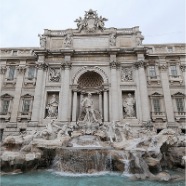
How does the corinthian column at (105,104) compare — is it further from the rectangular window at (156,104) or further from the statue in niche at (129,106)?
the rectangular window at (156,104)

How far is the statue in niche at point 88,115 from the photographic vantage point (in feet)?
53.7

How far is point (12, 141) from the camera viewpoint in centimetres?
1202

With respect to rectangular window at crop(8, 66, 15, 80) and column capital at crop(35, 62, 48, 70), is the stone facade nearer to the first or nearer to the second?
rectangular window at crop(8, 66, 15, 80)

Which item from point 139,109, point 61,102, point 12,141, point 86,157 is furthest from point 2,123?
point 139,109

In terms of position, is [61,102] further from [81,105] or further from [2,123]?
[2,123]

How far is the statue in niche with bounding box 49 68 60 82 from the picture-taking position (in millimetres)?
19594

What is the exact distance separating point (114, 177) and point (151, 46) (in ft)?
55.1

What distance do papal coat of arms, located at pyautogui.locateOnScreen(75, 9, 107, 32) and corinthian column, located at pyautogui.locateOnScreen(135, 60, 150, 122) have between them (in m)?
6.46

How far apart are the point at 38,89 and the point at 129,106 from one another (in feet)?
31.0

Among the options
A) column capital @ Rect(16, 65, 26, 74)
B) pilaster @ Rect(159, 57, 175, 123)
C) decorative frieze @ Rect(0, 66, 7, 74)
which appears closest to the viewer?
pilaster @ Rect(159, 57, 175, 123)

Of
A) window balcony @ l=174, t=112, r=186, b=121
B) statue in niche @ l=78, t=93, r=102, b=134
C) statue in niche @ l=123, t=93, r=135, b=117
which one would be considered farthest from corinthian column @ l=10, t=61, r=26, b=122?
window balcony @ l=174, t=112, r=186, b=121

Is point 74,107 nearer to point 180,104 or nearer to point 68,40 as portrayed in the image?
point 68,40

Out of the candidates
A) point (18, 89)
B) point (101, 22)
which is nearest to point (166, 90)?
point (101, 22)

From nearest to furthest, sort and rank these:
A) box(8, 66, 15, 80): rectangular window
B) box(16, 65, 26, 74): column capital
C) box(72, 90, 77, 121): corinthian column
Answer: box(72, 90, 77, 121): corinthian column < box(16, 65, 26, 74): column capital < box(8, 66, 15, 80): rectangular window
